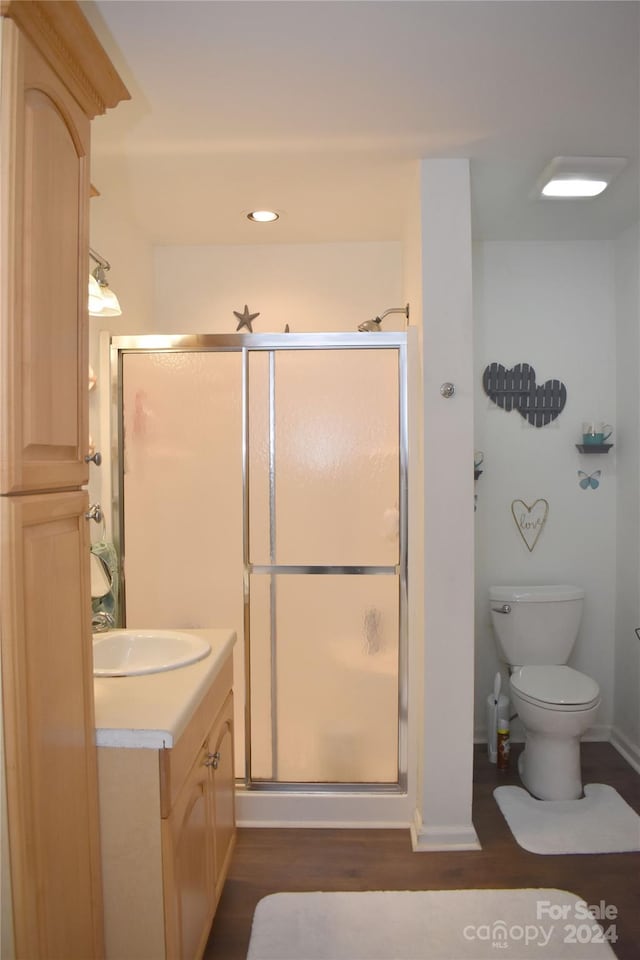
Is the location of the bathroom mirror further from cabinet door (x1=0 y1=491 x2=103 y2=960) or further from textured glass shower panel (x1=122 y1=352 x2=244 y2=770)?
cabinet door (x1=0 y1=491 x2=103 y2=960)

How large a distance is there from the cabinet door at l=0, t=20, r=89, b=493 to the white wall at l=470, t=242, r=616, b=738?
7.51 feet

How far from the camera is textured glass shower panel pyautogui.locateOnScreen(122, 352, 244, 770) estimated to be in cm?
254

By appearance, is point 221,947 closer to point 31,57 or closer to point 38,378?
point 38,378

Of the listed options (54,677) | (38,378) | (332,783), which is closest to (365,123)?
(38,378)

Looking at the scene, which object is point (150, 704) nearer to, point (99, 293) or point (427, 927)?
point (427, 927)

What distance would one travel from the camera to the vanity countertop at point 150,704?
1.35 meters

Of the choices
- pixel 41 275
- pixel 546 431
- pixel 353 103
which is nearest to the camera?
pixel 41 275

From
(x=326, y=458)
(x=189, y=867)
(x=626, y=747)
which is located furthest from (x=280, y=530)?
(x=626, y=747)

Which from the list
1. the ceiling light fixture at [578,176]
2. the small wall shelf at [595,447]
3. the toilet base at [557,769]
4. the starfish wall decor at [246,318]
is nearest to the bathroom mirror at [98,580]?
the starfish wall decor at [246,318]

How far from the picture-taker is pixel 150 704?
1.47 metres

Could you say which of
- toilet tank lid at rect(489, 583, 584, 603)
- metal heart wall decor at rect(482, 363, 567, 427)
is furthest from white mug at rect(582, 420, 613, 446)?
toilet tank lid at rect(489, 583, 584, 603)

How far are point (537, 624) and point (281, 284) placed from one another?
2097 mm

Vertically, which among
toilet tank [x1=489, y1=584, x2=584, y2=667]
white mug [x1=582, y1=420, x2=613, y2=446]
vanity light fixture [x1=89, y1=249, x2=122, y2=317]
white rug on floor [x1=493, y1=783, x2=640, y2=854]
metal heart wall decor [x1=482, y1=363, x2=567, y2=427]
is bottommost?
white rug on floor [x1=493, y1=783, x2=640, y2=854]

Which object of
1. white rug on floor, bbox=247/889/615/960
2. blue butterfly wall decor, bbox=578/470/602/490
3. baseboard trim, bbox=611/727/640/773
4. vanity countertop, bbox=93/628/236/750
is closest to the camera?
vanity countertop, bbox=93/628/236/750
